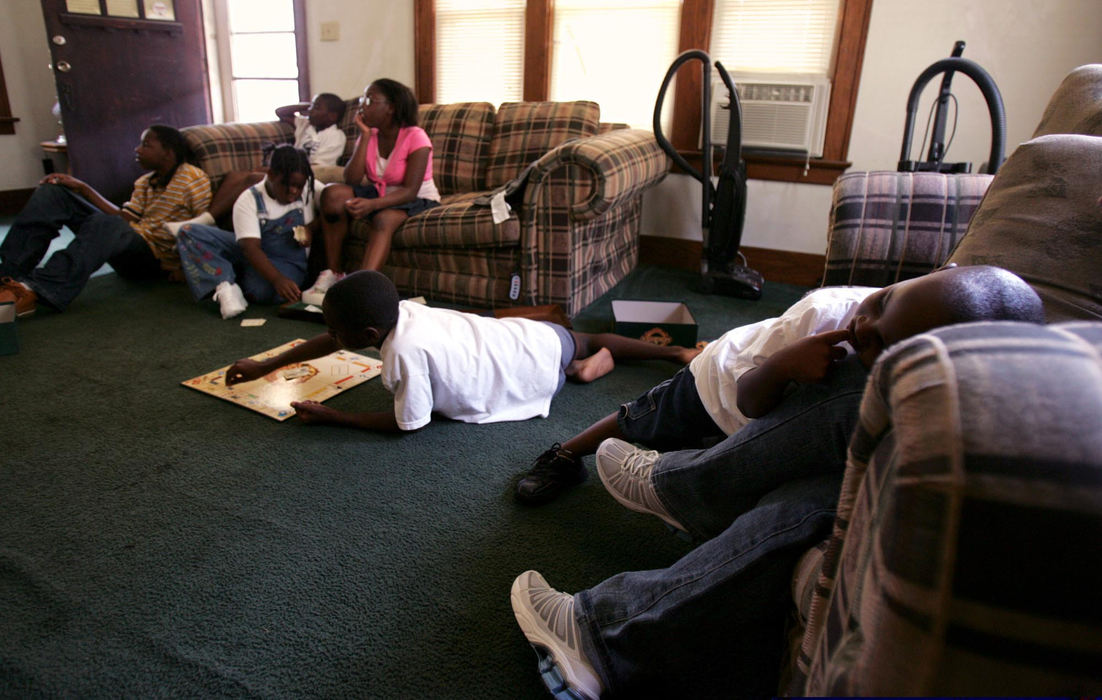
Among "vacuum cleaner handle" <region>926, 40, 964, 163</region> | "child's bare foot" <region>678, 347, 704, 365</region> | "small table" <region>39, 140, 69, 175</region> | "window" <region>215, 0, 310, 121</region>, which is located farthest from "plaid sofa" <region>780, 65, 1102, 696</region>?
"small table" <region>39, 140, 69, 175</region>

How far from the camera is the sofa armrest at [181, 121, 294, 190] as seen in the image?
11.3 ft

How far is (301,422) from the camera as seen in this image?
1876 mm

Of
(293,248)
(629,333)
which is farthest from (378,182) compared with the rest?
(629,333)

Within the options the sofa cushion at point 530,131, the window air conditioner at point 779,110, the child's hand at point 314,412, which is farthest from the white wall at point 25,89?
the window air conditioner at point 779,110

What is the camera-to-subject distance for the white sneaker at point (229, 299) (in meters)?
2.71

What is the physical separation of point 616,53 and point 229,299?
7.78 feet

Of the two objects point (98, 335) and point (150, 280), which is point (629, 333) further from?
point (150, 280)

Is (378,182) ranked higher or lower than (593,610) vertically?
higher

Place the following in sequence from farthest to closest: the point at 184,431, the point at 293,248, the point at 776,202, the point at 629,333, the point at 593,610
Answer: the point at 776,202 < the point at 293,248 < the point at 629,333 < the point at 184,431 < the point at 593,610

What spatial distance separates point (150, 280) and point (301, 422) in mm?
1937

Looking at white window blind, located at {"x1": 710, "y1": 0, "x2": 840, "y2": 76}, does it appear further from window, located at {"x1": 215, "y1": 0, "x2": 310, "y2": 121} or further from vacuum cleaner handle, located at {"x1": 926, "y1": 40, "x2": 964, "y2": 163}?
window, located at {"x1": 215, "y1": 0, "x2": 310, "y2": 121}

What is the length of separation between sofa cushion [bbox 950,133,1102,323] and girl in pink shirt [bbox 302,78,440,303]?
2.29 metres

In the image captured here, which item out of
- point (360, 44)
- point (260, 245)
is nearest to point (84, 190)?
point (260, 245)

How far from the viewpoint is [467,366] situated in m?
1.77
